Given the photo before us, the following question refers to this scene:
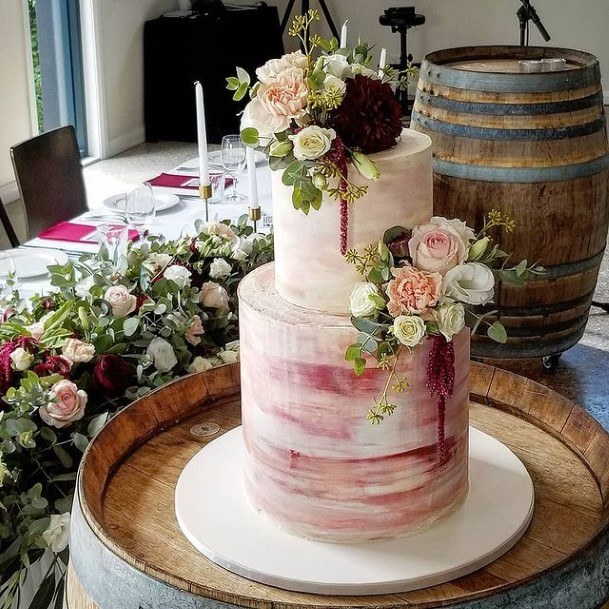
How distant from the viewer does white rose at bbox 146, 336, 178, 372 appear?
1.57 metres

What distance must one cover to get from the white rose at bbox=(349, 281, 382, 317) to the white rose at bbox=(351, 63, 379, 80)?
9.5 inches

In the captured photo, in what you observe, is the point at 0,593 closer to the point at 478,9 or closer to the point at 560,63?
the point at 560,63

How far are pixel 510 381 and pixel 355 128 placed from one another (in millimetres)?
554

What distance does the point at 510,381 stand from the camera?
1412 millimetres

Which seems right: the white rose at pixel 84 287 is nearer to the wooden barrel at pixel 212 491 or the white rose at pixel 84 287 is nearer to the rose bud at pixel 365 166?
the wooden barrel at pixel 212 491

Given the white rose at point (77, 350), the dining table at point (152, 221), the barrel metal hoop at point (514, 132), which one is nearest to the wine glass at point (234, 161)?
the dining table at point (152, 221)

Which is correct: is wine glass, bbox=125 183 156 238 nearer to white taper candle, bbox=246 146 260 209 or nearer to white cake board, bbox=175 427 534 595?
white taper candle, bbox=246 146 260 209

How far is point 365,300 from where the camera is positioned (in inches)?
40.1

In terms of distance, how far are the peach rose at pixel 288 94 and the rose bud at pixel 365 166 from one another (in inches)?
3.2

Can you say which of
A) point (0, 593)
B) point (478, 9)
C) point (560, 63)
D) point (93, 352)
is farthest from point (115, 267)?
point (478, 9)

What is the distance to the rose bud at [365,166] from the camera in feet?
3.27

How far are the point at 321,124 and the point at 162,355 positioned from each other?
0.66 meters

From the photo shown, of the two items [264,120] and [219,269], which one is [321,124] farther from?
[219,269]

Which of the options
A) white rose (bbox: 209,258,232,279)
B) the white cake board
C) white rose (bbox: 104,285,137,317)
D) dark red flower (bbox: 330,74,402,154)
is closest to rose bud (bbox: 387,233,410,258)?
dark red flower (bbox: 330,74,402,154)
